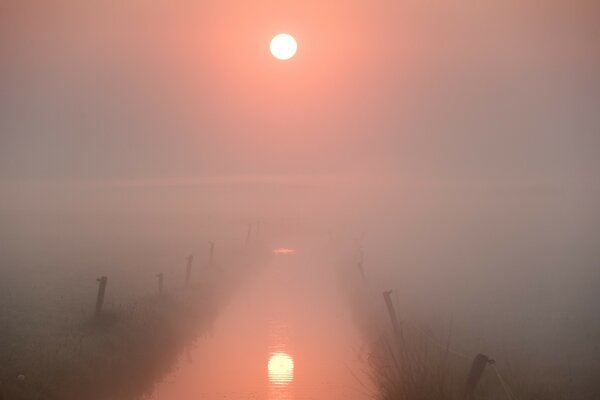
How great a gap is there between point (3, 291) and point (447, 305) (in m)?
19.3

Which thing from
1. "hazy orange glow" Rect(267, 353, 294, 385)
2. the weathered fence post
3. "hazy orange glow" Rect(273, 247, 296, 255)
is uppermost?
"hazy orange glow" Rect(273, 247, 296, 255)

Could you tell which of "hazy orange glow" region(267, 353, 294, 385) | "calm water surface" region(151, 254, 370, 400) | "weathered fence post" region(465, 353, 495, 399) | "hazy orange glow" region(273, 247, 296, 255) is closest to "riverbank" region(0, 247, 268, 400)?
"calm water surface" region(151, 254, 370, 400)

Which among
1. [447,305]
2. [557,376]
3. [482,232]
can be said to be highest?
[482,232]

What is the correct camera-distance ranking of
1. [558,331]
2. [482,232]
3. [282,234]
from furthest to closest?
1. [282,234]
2. [482,232]
3. [558,331]

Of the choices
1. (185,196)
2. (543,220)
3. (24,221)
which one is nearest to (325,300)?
(543,220)

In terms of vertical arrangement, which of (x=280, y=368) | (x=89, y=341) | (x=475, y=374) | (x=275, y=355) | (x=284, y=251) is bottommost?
(x=475, y=374)

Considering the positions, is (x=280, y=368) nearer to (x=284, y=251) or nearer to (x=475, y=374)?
(x=475, y=374)

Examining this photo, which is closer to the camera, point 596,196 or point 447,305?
point 447,305

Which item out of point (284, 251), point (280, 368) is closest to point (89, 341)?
point (280, 368)

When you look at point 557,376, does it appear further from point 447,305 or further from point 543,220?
point 543,220

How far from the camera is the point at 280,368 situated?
18000mm

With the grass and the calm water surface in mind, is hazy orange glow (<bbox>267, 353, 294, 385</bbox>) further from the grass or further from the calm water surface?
the grass

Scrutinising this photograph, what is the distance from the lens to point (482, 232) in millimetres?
60344

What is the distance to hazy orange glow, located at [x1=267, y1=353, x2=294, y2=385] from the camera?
16.9 meters
